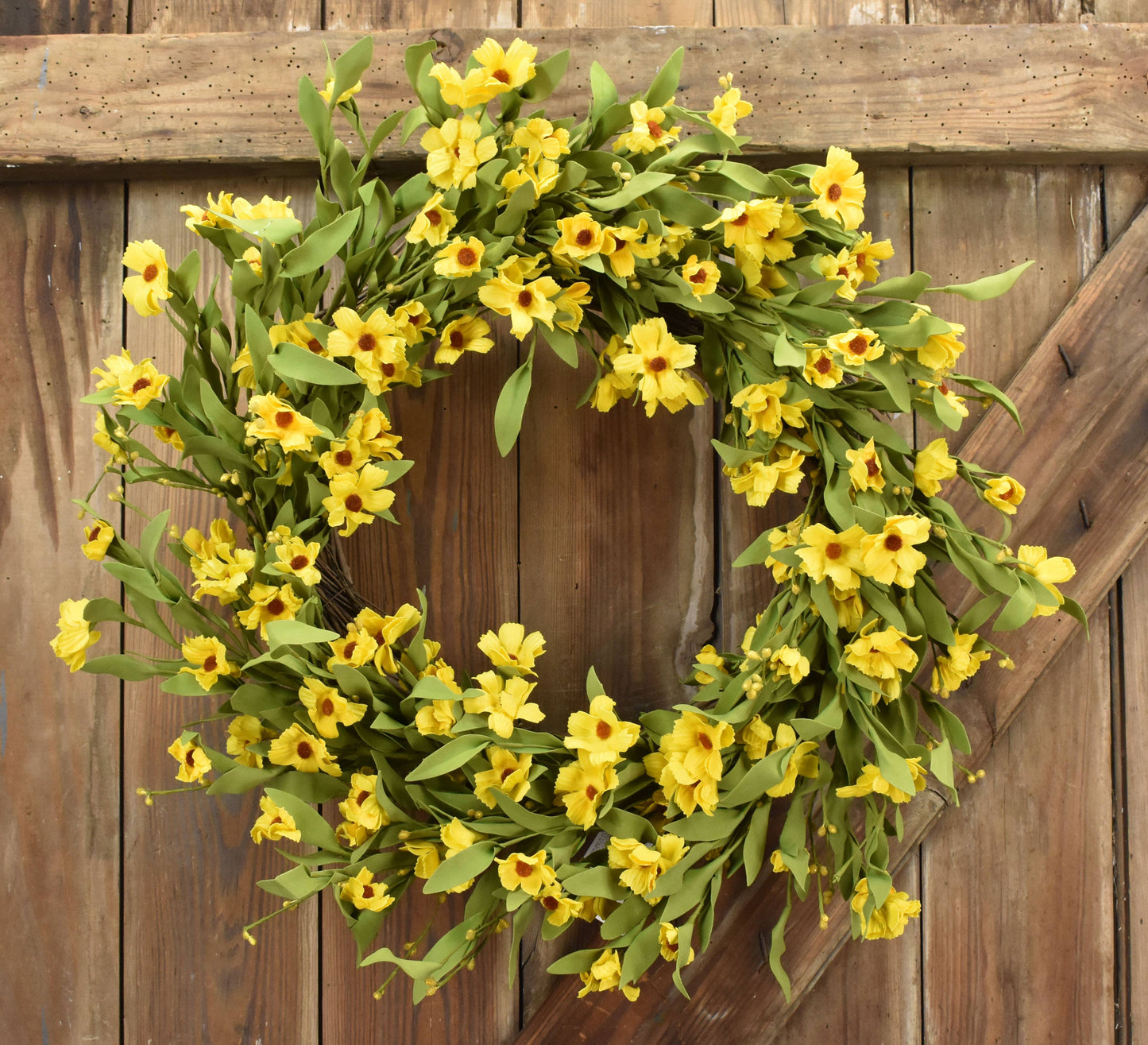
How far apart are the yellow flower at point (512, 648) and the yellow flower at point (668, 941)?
248 millimetres

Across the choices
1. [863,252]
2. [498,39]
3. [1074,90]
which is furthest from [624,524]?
[1074,90]

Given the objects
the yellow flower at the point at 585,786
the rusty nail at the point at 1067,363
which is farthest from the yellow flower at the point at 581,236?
the rusty nail at the point at 1067,363

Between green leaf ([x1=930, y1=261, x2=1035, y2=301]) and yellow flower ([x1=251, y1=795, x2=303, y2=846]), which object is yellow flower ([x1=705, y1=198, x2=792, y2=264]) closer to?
green leaf ([x1=930, y1=261, x2=1035, y2=301])

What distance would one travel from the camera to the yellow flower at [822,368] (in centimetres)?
71

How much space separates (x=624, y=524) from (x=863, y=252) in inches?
14.5

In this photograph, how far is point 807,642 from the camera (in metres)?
0.74

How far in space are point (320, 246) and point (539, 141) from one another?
0.69ft

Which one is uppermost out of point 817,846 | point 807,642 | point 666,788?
point 807,642

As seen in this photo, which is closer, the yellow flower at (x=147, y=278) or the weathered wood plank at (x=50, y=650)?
the yellow flower at (x=147, y=278)

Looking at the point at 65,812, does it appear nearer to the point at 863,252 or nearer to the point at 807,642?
the point at 807,642

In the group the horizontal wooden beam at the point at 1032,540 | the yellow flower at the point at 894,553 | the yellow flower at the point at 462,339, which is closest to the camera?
the yellow flower at the point at 894,553

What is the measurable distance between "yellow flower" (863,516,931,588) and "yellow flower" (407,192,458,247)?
0.44 metres

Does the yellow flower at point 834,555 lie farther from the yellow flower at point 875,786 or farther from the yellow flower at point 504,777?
the yellow flower at point 504,777

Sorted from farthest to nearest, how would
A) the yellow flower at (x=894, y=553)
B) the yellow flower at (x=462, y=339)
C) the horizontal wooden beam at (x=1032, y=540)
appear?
the horizontal wooden beam at (x=1032, y=540) < the yellow flower at (x=462, y=339) < the yellow flower at (x=894, y=553)
